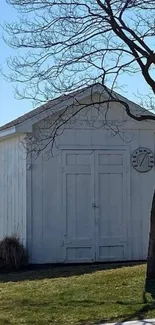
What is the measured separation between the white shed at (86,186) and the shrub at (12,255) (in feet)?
0.91

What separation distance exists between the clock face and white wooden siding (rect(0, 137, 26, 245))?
2691 millimetres

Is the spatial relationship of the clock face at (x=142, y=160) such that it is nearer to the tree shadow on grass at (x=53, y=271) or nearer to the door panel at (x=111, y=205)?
the door panel at (x=111, y=205)

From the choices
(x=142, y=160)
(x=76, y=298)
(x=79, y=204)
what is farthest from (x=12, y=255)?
(x=76, y=298)

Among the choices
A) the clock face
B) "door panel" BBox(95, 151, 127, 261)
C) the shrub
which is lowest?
the shrub

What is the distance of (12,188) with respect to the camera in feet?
52.9

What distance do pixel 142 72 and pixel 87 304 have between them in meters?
4.08

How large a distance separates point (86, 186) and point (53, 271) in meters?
2.41

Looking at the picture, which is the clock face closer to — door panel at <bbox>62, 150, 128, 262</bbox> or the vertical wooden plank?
the vertical wooden plank

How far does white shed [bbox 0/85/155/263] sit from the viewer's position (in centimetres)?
1504

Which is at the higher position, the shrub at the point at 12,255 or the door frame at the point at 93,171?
the door frame at the point at 93,171

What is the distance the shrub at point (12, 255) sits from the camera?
47.6 feet

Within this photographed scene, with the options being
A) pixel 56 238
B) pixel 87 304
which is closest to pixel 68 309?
pixel 87 304

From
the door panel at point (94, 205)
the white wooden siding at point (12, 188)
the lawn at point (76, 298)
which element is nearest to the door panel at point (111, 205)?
the door panel at point (94, 205)

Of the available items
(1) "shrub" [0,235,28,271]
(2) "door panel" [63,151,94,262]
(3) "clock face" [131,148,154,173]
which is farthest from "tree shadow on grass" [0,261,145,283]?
(3) "clock face" [131,148,154,173]
